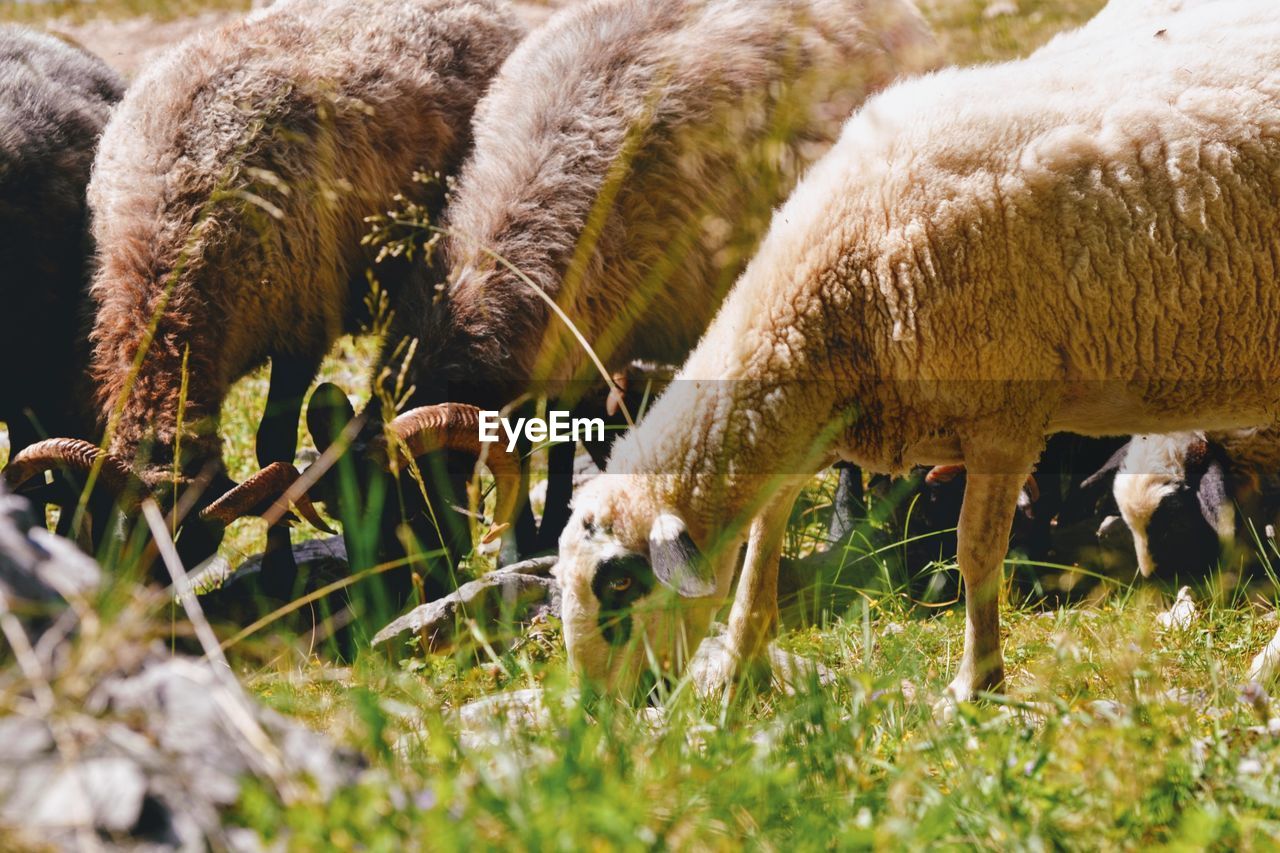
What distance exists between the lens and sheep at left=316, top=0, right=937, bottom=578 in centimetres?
536

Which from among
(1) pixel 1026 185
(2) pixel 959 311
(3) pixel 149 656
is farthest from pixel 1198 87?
(3) pixel 149 656

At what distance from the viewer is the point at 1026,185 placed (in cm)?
357

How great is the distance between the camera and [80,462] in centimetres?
469

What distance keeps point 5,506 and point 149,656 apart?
0.40m

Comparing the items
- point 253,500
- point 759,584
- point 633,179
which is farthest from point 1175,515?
point 253,500

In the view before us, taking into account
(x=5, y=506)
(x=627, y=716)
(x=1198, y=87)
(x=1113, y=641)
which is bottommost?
(x=1113, y=641)

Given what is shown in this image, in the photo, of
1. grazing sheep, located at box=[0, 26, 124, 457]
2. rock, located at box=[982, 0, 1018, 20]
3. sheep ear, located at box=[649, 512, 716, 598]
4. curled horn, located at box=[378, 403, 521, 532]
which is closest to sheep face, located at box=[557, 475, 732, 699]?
sheep ear, located at box=[649, 512, 716, 598]

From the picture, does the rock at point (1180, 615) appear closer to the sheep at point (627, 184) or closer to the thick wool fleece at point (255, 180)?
the sheep at point (627, 184)

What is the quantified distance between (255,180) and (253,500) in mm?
1752

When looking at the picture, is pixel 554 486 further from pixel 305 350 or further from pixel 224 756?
pixel 224 756

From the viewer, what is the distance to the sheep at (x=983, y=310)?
3.58 m

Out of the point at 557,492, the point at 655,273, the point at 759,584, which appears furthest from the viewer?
the point at 557,492

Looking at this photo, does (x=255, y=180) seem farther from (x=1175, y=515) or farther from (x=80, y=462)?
(x=1175, y=515)

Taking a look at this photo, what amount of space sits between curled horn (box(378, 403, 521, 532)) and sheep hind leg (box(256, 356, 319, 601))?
32.7 inches
